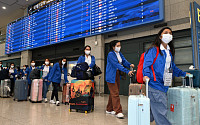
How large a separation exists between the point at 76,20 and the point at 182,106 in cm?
707

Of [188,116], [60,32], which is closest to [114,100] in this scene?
[188,116]

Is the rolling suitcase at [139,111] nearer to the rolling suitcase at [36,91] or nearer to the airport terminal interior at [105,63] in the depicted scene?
the airport terminal interior at [105,63]

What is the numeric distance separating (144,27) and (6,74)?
6452mm

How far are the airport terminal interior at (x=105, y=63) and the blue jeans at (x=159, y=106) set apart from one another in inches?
0.4

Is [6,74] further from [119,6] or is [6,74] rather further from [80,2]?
[119,6]

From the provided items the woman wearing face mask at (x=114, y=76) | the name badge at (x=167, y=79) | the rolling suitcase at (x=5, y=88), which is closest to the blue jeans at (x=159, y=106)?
the name badge at (x=167, y=79)

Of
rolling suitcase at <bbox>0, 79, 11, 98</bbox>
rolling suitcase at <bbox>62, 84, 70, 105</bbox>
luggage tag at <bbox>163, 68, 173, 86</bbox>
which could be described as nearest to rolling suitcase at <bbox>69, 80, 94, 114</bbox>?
rolling suitcase at <bbox>62, 84, 70, 105</bbox>

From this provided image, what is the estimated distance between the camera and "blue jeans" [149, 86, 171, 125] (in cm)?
189

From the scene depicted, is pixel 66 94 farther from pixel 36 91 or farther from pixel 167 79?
pixel 167 79

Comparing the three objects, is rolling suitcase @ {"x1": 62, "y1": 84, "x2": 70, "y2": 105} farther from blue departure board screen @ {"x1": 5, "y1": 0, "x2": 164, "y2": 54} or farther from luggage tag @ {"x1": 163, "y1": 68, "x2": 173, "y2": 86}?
luggage tag @ {"x1": 163, "y1": 68, "x2": 173, "y2": 86}

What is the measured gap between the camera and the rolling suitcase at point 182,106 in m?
2.28

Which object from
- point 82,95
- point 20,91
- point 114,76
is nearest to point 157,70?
point 114,76

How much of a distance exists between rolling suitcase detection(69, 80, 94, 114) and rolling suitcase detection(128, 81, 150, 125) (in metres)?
2.13

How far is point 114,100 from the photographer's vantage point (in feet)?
11.5
